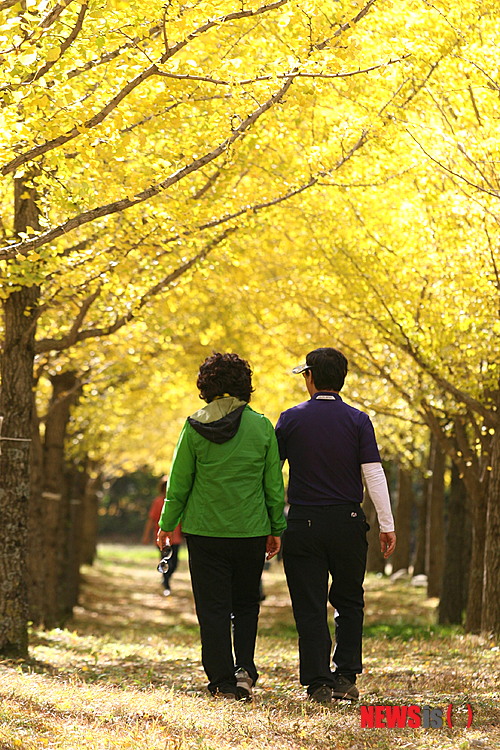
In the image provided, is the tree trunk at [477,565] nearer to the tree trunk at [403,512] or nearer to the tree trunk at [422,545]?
the tree trunk at [422,545]

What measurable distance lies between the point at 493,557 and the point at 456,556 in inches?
145

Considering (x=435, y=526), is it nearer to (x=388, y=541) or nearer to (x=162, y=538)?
(x=388, y=541)

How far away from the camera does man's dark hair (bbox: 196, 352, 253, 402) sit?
625 centimetres

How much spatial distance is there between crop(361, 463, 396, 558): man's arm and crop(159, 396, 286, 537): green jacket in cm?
55

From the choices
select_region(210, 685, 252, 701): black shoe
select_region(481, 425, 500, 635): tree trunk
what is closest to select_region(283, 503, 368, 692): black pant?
select_region(210, 685, 252, 701): black shoe

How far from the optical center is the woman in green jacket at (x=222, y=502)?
6051mm

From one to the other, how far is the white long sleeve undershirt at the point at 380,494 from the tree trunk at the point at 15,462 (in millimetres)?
3762

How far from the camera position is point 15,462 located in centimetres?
870

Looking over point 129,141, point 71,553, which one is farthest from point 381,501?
point 71,553

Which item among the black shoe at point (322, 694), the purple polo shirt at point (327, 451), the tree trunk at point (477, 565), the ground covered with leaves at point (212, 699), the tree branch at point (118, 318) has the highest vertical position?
the tree branch at point (118, 318)

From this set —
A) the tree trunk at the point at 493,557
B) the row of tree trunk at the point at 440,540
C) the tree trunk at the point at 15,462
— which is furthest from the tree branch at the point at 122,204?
the row of tree trunk at the point at 440,540

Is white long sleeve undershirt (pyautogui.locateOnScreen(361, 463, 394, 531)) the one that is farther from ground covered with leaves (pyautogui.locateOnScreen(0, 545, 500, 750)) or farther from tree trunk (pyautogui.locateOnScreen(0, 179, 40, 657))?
tree trunk (pyautogui.locateOnScreen(0, 179, 40, 657))

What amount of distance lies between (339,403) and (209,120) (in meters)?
2.89

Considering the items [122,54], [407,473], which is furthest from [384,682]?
[407,473]
